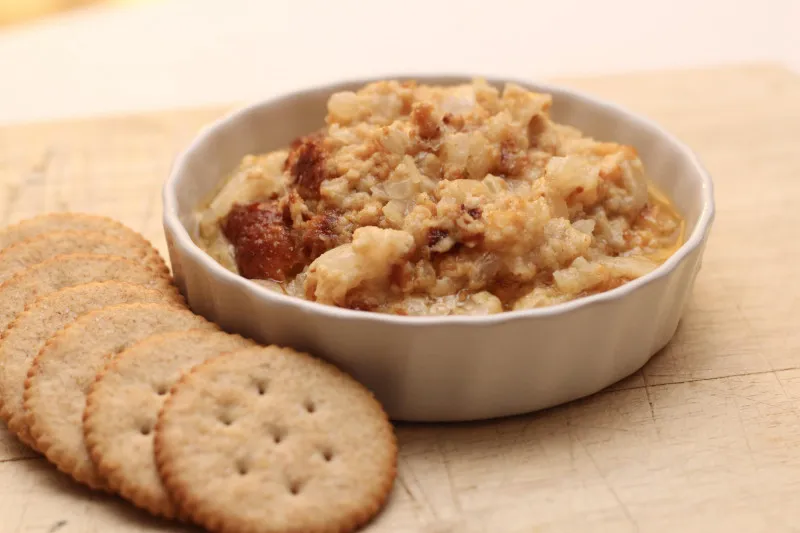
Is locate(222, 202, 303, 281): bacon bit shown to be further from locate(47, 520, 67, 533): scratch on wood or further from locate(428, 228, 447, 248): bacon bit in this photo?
locate(47, 520, 67, 533): scratch on wood

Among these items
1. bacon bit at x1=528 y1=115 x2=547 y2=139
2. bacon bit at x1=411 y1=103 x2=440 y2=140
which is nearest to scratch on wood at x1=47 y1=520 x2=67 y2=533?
bacon bit at x1=411 y1=103 x2=440 y2=140

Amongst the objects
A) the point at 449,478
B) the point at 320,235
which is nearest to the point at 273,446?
the point at 449,478

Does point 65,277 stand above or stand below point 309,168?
below

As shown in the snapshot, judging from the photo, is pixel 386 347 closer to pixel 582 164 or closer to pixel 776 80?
pixel 582 164

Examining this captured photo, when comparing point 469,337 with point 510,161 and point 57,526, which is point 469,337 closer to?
point 510,161

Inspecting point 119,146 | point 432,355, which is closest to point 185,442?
point 432,355

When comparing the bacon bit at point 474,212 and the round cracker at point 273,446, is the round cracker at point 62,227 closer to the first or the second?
the round cracker at point 273,446
